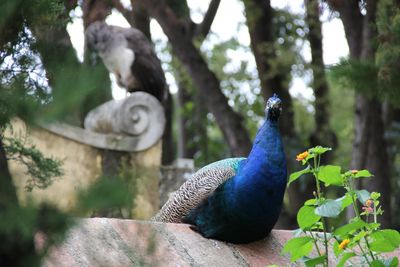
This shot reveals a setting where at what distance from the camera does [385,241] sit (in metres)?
3.44

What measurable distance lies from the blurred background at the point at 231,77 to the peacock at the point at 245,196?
2.30 feet

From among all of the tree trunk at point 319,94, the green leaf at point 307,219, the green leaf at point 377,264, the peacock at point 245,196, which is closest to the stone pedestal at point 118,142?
the tree trunk at point 319,94

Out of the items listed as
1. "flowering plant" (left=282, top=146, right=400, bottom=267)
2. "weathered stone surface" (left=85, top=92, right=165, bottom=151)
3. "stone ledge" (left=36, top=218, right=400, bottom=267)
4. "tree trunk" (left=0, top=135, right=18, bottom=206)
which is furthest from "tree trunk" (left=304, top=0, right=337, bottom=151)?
"tree trunk" (left=0, top=135, right=18, bottom=206)

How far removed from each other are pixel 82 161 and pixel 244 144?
1.80m

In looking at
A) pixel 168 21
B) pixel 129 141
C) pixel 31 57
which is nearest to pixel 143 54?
pixel 168 21

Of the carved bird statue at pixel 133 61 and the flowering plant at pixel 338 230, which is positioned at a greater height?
the carved bird statue at pixel 133 61

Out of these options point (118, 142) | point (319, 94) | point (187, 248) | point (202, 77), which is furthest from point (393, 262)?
point (319, 94)

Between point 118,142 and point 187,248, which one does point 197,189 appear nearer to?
point 187,248

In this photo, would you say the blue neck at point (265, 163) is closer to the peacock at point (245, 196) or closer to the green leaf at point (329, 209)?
the peacock at point (245, 196)

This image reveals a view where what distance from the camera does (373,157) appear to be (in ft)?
26.6

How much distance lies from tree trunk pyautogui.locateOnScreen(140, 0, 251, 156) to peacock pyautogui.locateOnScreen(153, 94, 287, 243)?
420cm

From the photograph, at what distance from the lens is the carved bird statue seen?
8148 mm

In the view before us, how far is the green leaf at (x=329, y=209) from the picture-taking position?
3340 millimetres

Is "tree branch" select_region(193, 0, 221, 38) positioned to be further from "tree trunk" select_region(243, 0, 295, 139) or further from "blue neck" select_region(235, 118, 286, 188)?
"blue neck" select_region(235, 118, 286, 188)
